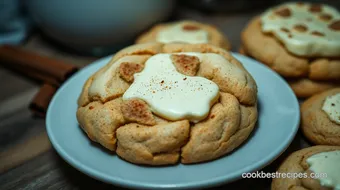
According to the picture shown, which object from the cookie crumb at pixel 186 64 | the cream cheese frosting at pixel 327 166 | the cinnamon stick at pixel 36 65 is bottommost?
the cinnamon stick at pixel 36 65

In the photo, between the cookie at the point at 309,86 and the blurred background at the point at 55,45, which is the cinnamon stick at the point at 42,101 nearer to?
the blurred background at the point at 55,45

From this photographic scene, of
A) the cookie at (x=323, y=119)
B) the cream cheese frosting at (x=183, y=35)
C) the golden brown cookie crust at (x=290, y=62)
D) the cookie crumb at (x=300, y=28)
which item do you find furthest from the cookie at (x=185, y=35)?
the cookie at (x=323, y=119)

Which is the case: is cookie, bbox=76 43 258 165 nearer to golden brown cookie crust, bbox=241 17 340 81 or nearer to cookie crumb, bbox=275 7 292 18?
golden brown cookie crust, bbox=241 17 340 81

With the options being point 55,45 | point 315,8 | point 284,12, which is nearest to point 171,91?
point 284,12

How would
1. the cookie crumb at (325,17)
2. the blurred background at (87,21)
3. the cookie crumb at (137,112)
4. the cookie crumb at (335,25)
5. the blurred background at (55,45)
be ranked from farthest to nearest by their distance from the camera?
the blurred background at (87,21), the cookie crumb at (325,17), the cookie crumb at (335,25), the blurred background at (55,45), the cookie crumb at (137,112)

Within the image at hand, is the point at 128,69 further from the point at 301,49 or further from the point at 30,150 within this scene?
the point at 301,49

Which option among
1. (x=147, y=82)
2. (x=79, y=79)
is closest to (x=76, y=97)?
(x=79, y=79)
